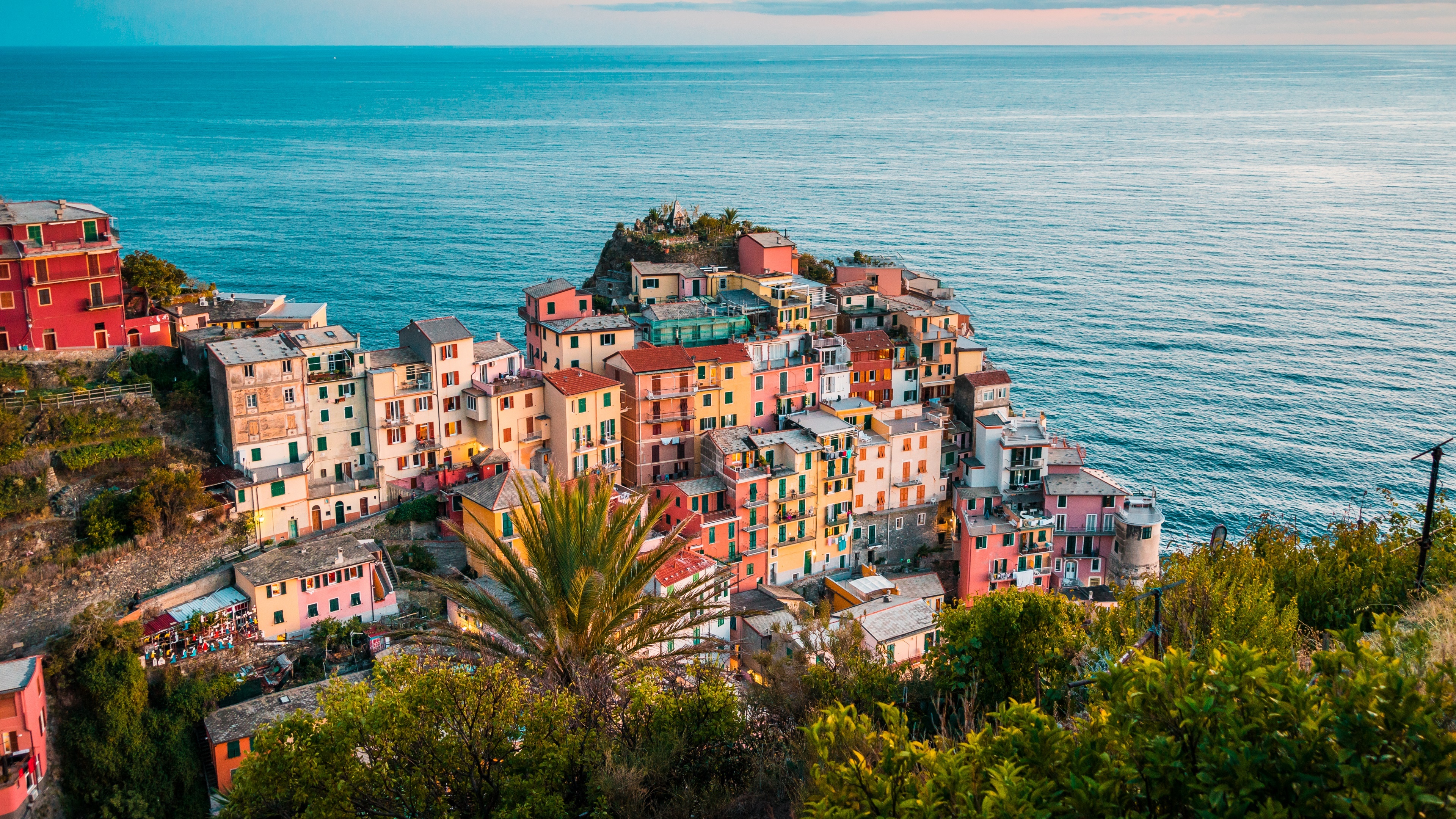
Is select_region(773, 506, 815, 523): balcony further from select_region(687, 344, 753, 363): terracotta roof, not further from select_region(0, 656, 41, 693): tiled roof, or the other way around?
select_region(0, 656, 41, 693): tiled roof

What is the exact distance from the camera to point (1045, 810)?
11281 mm

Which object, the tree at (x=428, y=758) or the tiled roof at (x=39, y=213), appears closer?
the tree at (x=428, y=758)

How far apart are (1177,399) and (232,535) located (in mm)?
57391

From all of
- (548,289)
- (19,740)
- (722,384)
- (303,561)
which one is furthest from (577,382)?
(19,740)

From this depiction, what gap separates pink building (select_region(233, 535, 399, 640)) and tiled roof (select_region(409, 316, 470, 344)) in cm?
1039

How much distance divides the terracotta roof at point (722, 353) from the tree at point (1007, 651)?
30.3 m

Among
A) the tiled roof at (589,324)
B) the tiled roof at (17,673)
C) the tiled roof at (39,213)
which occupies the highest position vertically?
the tiled roof at (39,213)

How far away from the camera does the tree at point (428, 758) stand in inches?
668

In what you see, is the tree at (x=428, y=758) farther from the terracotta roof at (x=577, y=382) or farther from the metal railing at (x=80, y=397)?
the metal railing at (x=80, y=397)

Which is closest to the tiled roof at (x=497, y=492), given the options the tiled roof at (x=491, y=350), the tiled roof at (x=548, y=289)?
the tiled roof at (x=491, y=350)

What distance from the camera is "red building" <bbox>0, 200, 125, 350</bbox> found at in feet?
148

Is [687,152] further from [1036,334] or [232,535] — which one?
[232,535]

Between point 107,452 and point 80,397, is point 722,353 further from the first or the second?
point 80,397

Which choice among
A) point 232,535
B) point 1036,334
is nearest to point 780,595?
point 232,535
